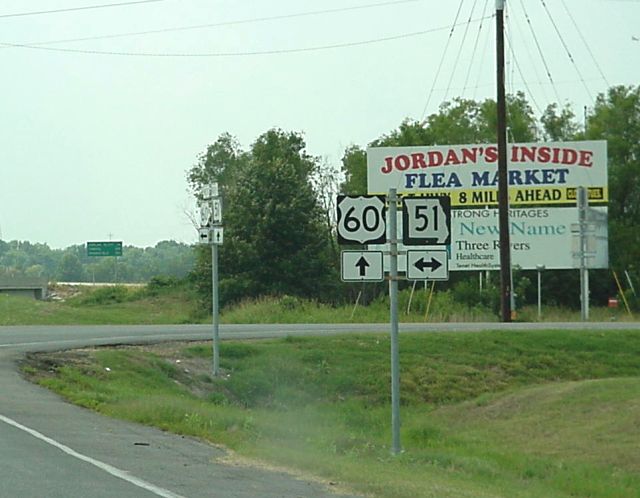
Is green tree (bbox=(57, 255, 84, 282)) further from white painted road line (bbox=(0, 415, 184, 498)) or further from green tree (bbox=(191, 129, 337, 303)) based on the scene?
A: white painted road line (bbox=(0, 415, 184, 498))

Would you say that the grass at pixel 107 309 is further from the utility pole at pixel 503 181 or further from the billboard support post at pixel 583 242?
the billboard support post at pixel 583 242

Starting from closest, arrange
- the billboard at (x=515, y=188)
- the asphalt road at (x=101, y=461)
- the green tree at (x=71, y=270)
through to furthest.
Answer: the asphalt road at (x=101, y=461) < the billboard at (x=515, y=188) < the green tree at (x=71, y=270)

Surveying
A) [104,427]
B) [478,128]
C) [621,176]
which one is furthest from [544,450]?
[478,128]

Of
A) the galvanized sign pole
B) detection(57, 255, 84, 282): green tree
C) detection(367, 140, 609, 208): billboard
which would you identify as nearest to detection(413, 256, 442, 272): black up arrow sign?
the galvanized sign pole

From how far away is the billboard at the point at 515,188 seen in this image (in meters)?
51.6

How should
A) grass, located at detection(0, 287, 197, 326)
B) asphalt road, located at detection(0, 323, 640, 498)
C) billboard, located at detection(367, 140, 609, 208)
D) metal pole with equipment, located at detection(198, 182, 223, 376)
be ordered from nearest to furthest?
asphalt road, located at detection(0, 323, 640, 498), metal pole with equipment, located at detection(198, 182, 223, 376), grass, located at detection(0, 287, 197, 326), billboard, located at detection(367, 140, 609, 208)

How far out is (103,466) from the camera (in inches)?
508

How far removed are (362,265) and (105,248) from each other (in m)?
70.1

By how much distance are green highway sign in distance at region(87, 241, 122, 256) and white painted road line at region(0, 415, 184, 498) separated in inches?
2666

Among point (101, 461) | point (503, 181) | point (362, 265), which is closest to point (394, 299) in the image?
point (362, 265)

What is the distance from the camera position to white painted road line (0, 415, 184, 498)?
11.4m

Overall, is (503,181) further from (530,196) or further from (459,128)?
(459,128)

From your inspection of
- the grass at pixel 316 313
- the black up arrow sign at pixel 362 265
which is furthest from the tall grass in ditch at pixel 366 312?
the black up arrow sign at pixel 362 265

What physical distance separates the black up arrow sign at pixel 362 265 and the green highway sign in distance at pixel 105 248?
6971cm
